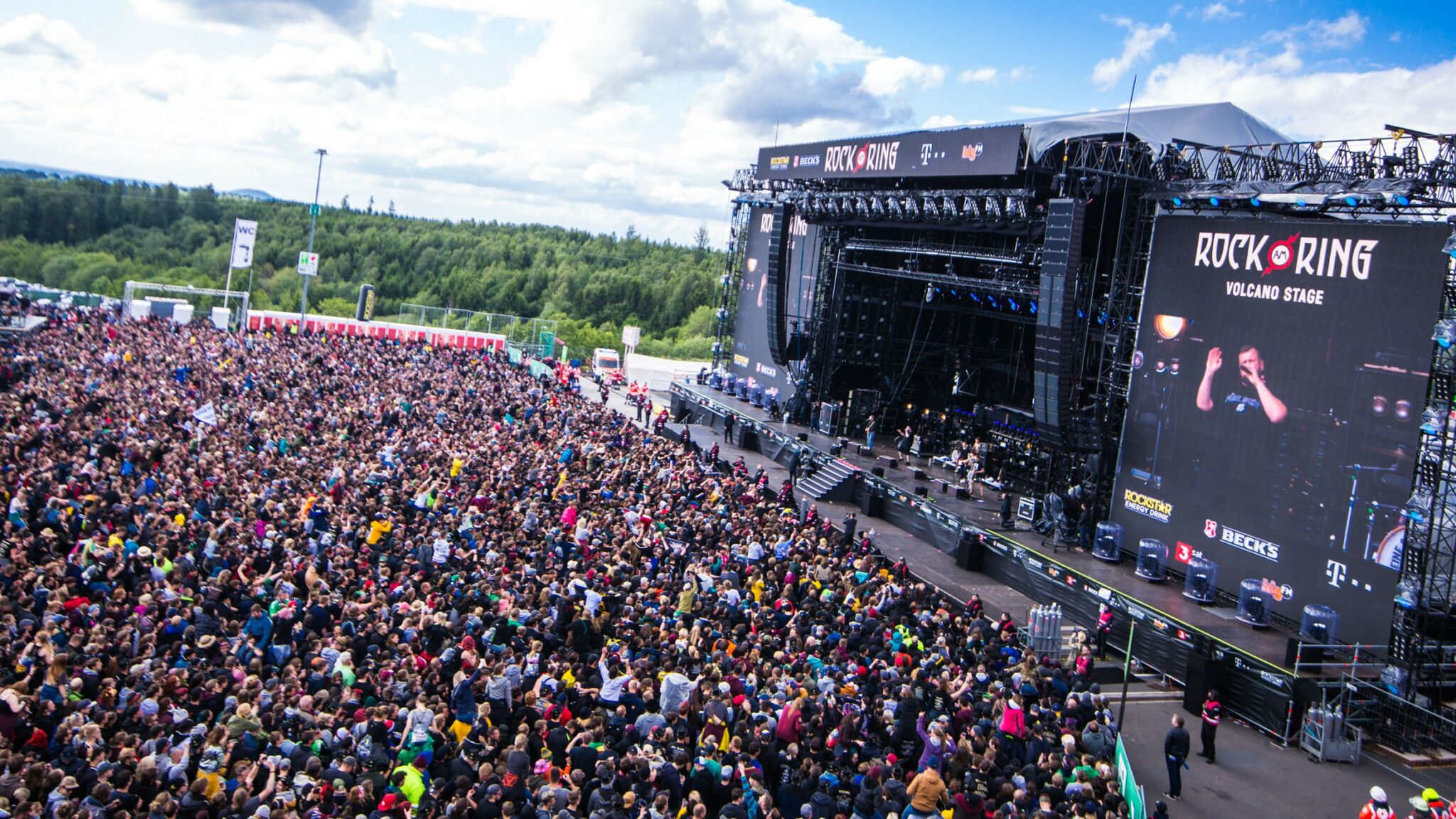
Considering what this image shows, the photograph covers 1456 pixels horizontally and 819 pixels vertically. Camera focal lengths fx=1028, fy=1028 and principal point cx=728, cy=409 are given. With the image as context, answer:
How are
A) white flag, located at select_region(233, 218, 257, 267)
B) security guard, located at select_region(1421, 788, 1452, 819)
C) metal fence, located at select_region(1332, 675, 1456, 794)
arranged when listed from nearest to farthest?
security guard, located at select_region(1421, 788, 1452, 819) → metal fence, located at select_region(1332, 675, 1456, 794) → white flag, located at select_region(233, 218, 257, 267)

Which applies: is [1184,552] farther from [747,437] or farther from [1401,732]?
[747,437]

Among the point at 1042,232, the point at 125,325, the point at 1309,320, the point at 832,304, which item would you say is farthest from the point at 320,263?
the point at 1309,320

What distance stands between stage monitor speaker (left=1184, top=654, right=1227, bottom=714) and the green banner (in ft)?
12.9

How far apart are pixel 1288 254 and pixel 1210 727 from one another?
7707mm

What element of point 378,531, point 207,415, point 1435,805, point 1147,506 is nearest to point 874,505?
point 1147,506

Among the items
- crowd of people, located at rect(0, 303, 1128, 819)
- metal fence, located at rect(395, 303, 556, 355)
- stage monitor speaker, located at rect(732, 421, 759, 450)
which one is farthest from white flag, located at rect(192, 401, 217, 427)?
metal fence, located at rect(395, 303, 556, 355)

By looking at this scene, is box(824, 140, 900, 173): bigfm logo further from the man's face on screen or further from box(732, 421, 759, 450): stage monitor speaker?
the man's face on screen

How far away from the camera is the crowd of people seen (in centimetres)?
695

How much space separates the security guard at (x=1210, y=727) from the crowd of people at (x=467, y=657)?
134 cm

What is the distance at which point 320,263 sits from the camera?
102 metres

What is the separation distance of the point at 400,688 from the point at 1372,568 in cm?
1254

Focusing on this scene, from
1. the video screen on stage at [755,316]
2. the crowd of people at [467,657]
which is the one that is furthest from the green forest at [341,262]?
the crowd of people at [467,657]

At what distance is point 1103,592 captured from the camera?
51.8 feet

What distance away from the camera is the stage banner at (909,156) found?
831 inches
